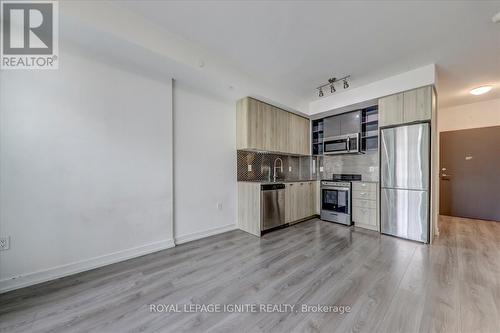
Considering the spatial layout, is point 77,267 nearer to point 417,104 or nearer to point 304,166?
point 304,166

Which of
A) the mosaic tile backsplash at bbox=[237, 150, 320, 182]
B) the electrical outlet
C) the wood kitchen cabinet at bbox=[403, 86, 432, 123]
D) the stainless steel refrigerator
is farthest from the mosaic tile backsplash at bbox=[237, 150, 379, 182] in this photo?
the electrical outlet

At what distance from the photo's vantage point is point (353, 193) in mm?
3750

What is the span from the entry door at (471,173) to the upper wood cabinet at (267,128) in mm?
3590

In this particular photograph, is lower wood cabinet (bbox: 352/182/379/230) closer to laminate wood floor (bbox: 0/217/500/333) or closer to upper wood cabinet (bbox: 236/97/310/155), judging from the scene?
laminate wood floor (bbox: 0/217/500/333)

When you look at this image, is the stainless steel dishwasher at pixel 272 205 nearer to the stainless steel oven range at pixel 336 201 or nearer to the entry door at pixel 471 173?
the stainless steel oven range at pixel 336 201

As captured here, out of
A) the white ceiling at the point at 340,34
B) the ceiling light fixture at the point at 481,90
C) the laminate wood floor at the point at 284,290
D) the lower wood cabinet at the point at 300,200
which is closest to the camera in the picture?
the laminate wood floor at the point at 284,290

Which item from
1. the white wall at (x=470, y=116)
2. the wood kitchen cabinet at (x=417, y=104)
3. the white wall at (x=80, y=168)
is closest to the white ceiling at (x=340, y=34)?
the wood kitchen cabinet at (x=417, y=104)

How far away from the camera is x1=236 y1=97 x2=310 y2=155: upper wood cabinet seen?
3441 millimetres

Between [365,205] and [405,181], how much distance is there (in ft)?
2.57

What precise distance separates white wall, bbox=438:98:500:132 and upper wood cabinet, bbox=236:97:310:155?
3681 mm

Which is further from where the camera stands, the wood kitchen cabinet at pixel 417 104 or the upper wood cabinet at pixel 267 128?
the upper wood cabinet at pixel 267 128

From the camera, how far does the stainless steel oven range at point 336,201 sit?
148 inches

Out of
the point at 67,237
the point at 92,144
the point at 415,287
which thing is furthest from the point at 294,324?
the point at 92,144

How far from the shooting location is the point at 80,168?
212 cm
